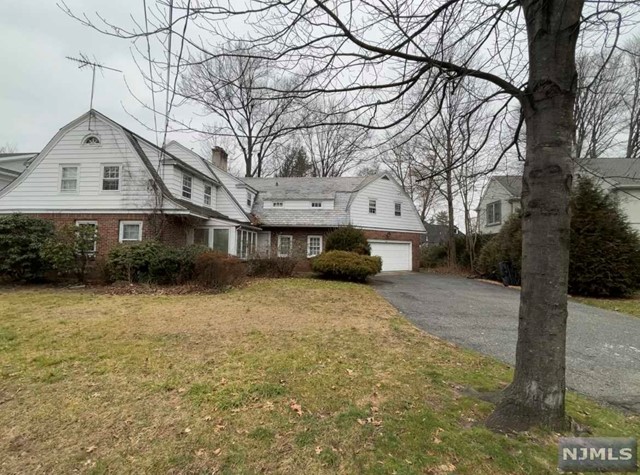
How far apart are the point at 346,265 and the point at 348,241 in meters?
2.27

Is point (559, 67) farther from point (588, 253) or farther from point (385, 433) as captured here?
point (588, 253)

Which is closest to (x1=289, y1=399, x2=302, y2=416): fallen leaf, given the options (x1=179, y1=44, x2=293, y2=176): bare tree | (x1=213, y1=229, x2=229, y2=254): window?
(x1=179, y1=44, x2=293, y2=176): bare tree

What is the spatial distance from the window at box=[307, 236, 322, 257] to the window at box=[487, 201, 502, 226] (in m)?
13.8

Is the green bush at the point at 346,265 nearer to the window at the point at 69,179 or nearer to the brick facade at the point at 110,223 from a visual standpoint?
the brick facade at the point at 110,223

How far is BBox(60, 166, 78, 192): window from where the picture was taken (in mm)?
14617

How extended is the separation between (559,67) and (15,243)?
1524cm

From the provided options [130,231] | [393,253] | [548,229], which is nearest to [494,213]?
[393,253]

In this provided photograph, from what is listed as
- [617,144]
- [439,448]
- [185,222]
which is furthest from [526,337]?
[617,144]

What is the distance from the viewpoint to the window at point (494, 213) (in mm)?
24953

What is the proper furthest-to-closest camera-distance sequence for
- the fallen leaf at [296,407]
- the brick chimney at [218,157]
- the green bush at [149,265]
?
the brick chimney at [218,157] < the green bush at [149,265] < the fallen leaf at [296,407]

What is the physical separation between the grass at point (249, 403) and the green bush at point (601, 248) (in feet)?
33.0

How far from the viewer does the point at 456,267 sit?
24.0m

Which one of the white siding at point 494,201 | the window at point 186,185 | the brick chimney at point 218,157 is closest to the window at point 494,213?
the white siding at point 494,201

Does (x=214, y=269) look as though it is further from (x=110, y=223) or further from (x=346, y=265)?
(x=110, y=223)
